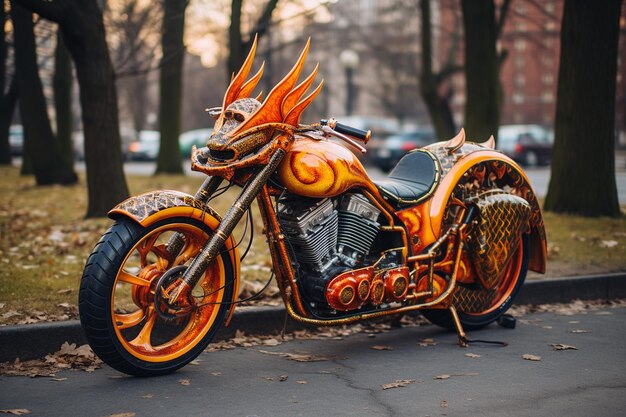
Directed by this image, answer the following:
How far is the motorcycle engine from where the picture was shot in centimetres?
529

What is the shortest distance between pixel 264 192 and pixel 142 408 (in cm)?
143

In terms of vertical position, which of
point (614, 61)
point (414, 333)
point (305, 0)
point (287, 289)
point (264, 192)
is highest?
point (305, 0)

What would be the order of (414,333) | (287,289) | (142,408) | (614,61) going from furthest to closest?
1. (614,61)
2. (414,333)
3. (287,289)
4. (142,408)

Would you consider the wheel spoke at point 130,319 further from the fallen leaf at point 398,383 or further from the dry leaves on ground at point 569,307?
the dry leaves on ground at point 569,307

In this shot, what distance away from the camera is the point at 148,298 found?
4973mm

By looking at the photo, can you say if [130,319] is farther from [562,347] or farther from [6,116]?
[6,116]

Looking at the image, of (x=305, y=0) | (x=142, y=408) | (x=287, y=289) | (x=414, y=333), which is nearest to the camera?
(x=142, y=408)

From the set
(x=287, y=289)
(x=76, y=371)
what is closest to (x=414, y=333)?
(x=287, y=289)

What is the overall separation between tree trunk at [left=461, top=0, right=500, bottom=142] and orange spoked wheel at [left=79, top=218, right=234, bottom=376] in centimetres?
946

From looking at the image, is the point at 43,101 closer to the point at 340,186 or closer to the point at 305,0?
the point at 305,0

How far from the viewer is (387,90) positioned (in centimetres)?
6388

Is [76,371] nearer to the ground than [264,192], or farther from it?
nearer to the ground

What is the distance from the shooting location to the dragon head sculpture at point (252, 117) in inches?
196

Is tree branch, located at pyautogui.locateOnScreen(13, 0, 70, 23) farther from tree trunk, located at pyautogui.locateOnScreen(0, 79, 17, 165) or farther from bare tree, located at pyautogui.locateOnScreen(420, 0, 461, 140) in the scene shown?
tree trunk, located at pyautogui.locateOnScreen(0, 79, 17, 165)
